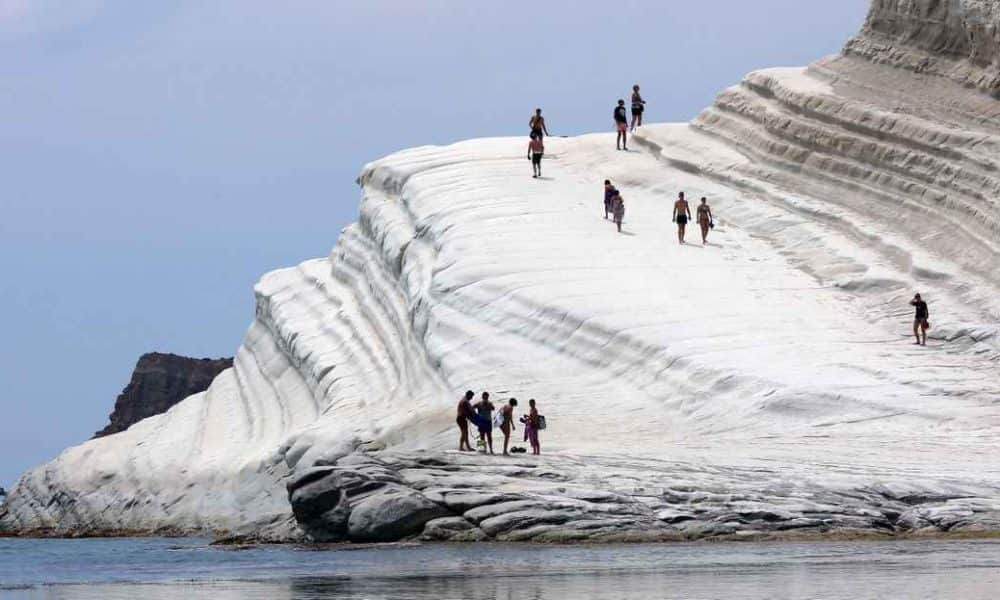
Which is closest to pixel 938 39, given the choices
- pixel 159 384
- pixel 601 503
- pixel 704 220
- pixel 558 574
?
pixel 704 220

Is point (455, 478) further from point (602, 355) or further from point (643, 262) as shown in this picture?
point (643, 262)

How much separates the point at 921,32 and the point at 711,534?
24003 millimetres

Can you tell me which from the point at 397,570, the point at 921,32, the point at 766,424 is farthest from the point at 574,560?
the point at 921,32

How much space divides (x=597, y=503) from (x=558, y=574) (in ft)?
18.3

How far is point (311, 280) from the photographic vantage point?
6144 cm

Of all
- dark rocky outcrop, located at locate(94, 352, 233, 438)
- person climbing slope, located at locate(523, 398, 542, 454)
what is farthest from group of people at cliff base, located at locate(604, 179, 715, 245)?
dark rocky outcrop, located at locate(94, 352, 233, 438)

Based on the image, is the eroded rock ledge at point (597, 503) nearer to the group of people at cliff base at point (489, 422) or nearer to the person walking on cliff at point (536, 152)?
the group of people at cliff base at point (489, 422)

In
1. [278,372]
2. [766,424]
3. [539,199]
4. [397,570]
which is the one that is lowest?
[397,570]

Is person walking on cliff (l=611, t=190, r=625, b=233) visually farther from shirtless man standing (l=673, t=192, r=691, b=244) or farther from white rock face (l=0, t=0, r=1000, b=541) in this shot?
shirtless man standing (l=673, t=192, r=691, b=244)

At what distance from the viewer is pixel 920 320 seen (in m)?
41.5

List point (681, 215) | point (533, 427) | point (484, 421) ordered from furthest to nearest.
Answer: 1. point (681, 215)
2. point (484, 421)
3. point (533, 427)

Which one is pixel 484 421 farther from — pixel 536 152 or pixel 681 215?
pixel 536 152

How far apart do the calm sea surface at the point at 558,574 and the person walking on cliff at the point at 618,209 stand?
19468 mm

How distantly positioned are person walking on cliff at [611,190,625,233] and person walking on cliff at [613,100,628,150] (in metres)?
8.32
